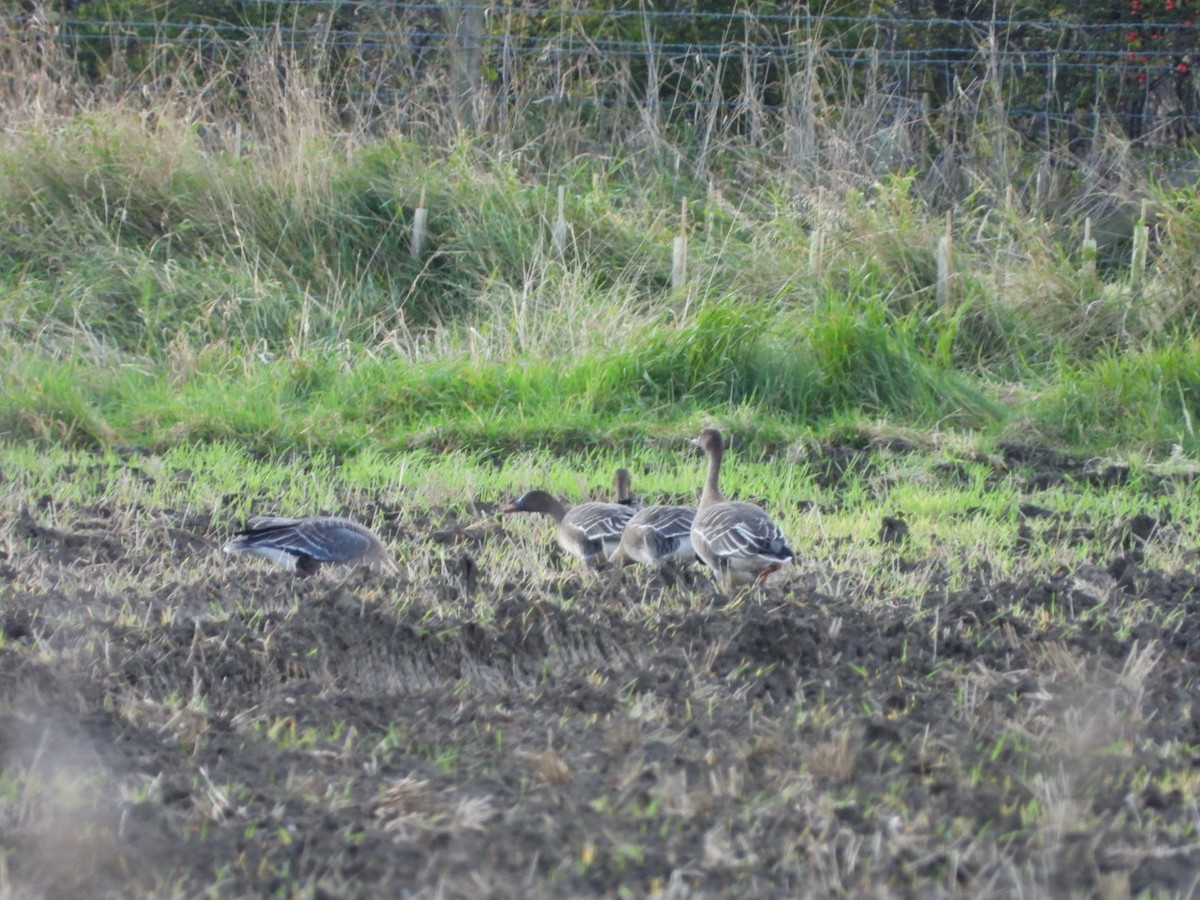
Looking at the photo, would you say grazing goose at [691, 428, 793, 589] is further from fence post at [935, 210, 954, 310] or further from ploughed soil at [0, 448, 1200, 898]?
fence post at [935, 210, 954, 310]

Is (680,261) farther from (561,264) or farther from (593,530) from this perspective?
(593,530)

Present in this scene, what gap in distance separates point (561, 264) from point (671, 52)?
472cm

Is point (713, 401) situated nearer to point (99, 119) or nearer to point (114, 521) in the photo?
point (114, 521)

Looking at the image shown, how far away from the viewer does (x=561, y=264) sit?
10727 millimetres

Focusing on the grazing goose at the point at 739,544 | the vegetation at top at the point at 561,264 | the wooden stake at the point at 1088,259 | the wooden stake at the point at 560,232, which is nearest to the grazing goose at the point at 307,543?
the grazing goose at the point at 739,544

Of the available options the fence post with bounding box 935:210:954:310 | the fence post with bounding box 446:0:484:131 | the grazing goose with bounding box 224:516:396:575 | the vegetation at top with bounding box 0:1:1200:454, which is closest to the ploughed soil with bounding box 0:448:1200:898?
the grazing goose with bounding box 224:516:396:575

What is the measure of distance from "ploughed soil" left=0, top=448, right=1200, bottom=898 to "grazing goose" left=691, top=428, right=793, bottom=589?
5.4 inches

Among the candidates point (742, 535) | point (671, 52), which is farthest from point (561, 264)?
point (742, 535)

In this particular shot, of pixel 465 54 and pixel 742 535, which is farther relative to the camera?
pixel 465 54

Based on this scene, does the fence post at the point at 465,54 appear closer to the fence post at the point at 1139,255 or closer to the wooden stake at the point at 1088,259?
the wooden stake at the point at 1088,259

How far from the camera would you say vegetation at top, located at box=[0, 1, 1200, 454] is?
8.91 metres

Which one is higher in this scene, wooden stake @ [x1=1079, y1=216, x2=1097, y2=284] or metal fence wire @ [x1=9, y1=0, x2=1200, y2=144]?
metal fence wire @ [x1=9, y1=0, x2=1200, y2=144]

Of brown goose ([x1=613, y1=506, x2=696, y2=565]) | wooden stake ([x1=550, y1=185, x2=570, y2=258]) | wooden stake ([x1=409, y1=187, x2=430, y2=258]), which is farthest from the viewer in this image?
wooden stake ([x1=409, y1=187, x2=430, y2=258])

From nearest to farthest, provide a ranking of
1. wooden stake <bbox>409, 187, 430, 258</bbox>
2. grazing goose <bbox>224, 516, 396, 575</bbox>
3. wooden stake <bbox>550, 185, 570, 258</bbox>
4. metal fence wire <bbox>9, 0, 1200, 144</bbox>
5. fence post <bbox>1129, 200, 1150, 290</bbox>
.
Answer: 1. grazing goose <bbox>224, 516, 396, 575</bbox>
2. fence post <bbox>1129, 200, 1150, 290</bbox>
3. wooden stake <bbox>550, 185, 570, 258</bbox>
4. wooden stake <bbox>409, 187, 430, 258</bbox>
5. metal fence wire <bbox>9, 0, 1200, 144</bbox>
